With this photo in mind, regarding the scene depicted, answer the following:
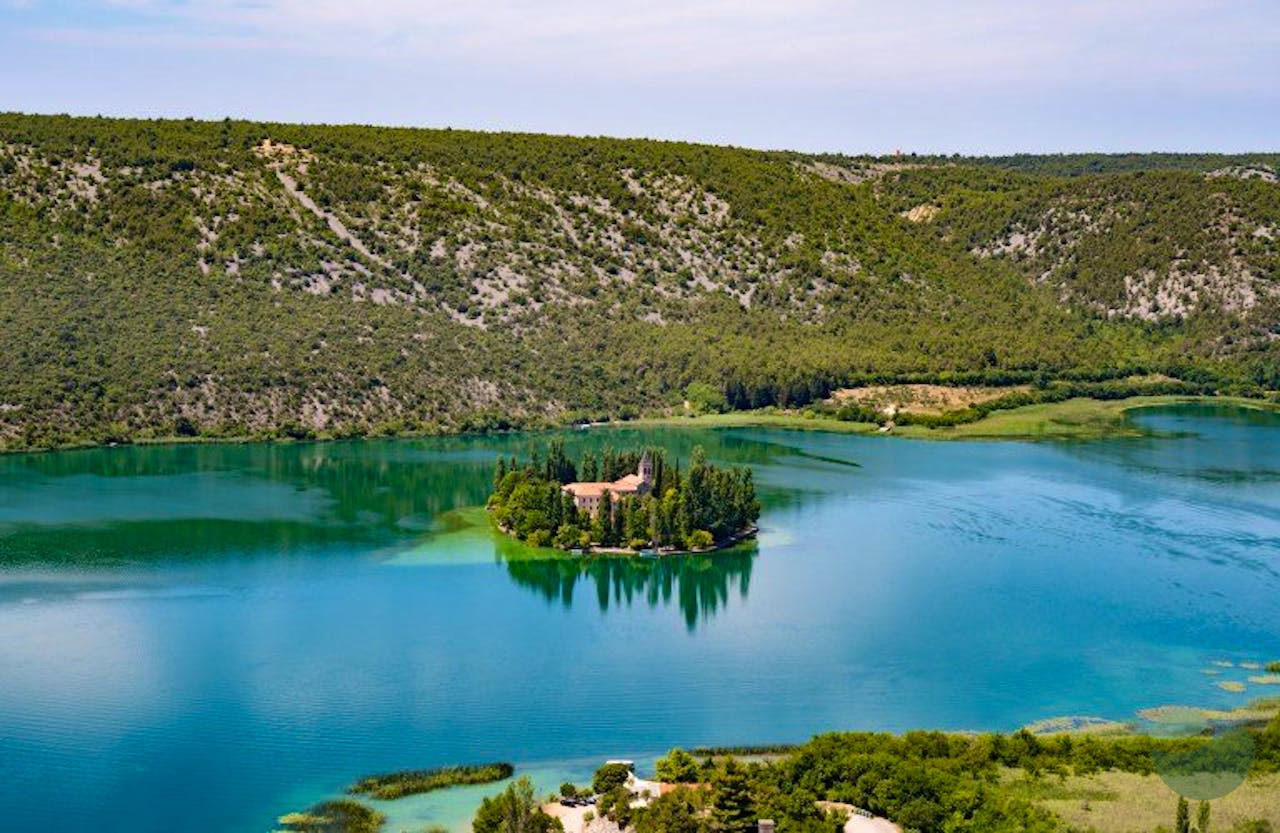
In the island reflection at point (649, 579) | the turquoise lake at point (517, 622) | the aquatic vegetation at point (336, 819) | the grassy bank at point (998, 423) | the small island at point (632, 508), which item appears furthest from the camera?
the grassy bank at point (998, 423)

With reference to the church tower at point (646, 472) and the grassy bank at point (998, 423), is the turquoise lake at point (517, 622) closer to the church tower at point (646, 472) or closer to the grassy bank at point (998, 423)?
the church tower at point (646, 472)

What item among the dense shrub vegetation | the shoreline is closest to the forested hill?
the shoreline

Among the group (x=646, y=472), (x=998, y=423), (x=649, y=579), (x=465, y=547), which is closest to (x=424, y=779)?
(x=649, y=579)

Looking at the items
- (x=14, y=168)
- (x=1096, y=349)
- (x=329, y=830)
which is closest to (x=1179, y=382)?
(x=1096, y=349)

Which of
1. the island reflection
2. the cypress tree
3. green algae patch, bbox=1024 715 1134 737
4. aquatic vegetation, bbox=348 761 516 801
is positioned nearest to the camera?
the cypress tree

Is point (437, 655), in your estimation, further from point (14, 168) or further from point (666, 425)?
point (14, 168)

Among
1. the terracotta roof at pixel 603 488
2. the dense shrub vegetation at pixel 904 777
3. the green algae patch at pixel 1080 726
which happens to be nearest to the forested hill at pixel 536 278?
the terracotta roof at pixel 603 488

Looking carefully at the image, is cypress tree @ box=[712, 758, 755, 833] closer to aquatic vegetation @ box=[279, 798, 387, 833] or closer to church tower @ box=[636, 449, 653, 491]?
aquatic vegetation @ box=[279, 798, 387, 833]
